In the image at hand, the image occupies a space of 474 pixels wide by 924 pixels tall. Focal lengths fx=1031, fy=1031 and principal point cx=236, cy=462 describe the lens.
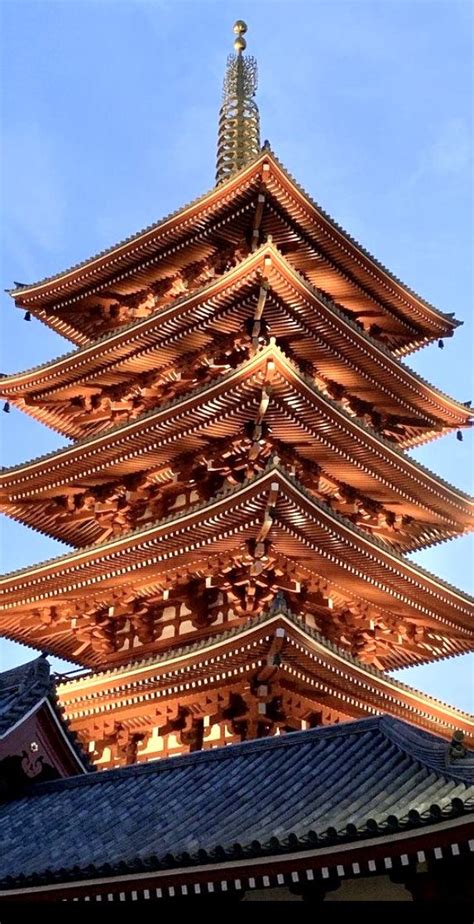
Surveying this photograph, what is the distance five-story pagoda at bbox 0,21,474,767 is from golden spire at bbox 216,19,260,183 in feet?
20.9

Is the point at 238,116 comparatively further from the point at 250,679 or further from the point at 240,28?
the point at 250,679

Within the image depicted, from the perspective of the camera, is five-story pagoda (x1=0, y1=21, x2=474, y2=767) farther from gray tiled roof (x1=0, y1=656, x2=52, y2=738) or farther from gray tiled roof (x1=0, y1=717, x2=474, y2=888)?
gray tiled roof (x1=0, y1=717, x2=474, y2=888)

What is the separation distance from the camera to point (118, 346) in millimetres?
21531

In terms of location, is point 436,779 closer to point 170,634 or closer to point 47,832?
point 47,832

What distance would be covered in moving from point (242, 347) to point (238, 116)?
11830mm

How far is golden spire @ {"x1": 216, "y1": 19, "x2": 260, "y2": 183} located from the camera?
28.7m

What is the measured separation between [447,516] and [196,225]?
26.8ft

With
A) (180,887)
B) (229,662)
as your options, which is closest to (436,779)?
(180,887)

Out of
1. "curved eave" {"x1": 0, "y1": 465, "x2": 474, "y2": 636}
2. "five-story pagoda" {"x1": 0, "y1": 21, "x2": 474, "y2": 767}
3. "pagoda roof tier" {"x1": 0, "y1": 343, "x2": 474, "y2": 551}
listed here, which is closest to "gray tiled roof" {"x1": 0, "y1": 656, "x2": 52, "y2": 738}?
"five-story pagoda" {"x1": 0, "y1": 21, "x2": 474, "y2": 767}

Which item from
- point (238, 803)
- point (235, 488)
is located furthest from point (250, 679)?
point (238, 803)

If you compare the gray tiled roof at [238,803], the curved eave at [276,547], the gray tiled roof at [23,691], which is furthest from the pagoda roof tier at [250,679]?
the gray tiled roof at [238,803]

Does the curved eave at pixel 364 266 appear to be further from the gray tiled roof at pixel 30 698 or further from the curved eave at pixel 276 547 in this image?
the gray tiled roof at pixel 30 698

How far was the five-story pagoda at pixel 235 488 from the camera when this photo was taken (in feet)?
54.4

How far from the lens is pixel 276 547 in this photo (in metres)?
17.8
